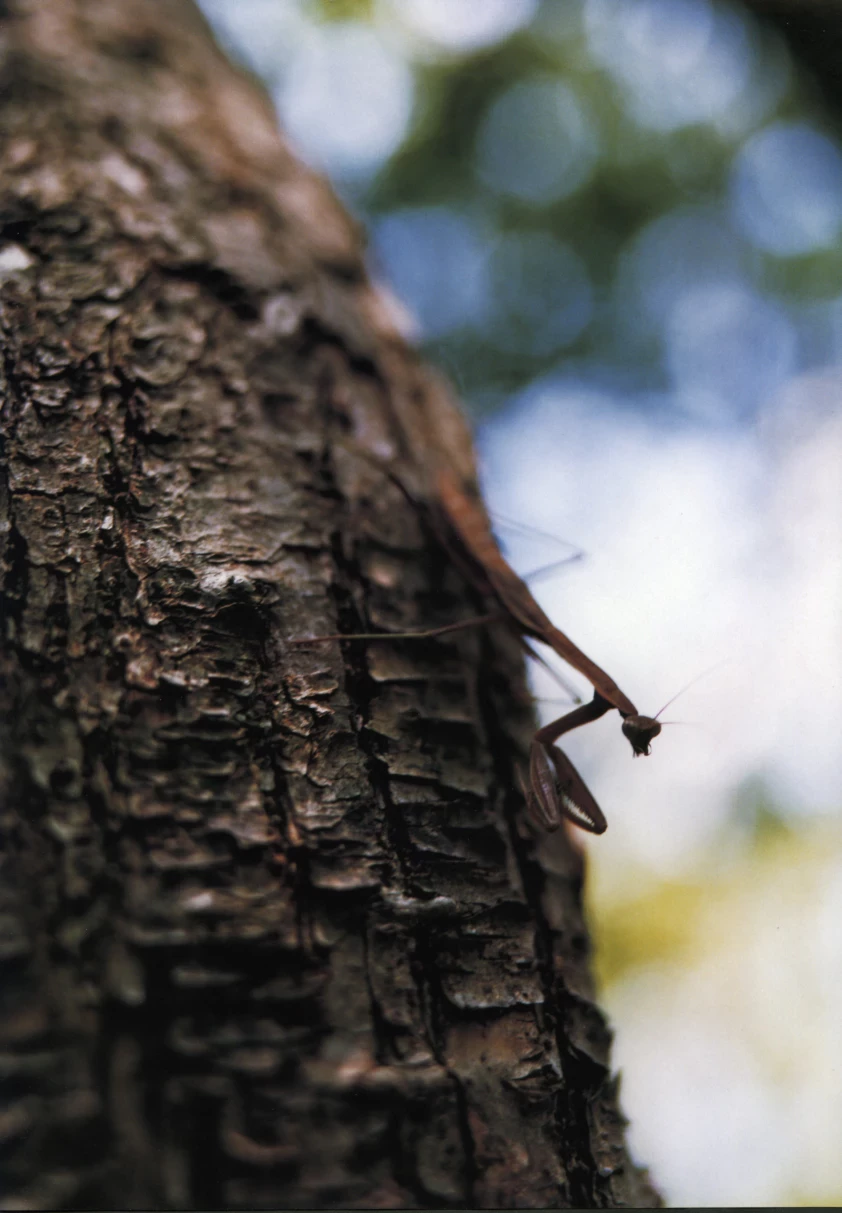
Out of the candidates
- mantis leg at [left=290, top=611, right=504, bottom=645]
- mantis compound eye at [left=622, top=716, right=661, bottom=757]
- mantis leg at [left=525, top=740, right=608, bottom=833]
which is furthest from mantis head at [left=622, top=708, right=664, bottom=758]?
mantis leg at [left=290, top=611, right=504, bottom=645]

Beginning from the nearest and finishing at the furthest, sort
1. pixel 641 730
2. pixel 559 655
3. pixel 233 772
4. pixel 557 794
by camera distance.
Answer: pixel 233 772 → pixel 557 794 → pixel 641 730 → pixel 559 655

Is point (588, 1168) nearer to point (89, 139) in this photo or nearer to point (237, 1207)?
point (237, 1207)

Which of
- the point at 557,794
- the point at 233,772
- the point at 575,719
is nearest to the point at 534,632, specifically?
the point at 575,719

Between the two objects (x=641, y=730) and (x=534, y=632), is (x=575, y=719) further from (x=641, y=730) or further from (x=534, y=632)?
(x=534, y=632)

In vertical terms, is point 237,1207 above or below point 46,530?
below

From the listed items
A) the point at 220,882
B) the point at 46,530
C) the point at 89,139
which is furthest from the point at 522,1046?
the point at 89,139

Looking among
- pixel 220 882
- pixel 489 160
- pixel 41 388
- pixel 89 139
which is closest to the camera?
pixel 220 882

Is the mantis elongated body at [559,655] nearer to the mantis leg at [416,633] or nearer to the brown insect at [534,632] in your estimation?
the brown insect at [534,632]
